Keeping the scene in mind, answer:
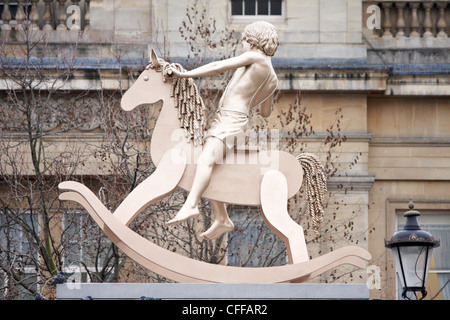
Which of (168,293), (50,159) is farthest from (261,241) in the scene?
(168,293)

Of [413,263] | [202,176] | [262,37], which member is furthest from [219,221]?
[413,263]

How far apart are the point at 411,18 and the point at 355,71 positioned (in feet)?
6.41

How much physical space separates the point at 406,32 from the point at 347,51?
1.48 meters

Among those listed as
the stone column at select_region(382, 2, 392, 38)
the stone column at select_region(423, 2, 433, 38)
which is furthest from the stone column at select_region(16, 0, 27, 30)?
the stone column at select_region(423, 2, 433, 38)

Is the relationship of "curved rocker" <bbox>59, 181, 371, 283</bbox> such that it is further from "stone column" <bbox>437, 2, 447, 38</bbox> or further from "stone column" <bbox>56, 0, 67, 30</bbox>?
"stone column" <bbox>437, 2, 447, 38</bbox>

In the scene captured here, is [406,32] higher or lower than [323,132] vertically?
higher

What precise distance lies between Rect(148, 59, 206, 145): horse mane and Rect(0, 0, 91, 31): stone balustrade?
1097cm

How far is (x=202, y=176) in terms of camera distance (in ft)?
57.8

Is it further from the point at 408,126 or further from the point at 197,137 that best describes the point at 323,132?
the point at 197,137

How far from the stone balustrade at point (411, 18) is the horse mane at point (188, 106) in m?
11.9
